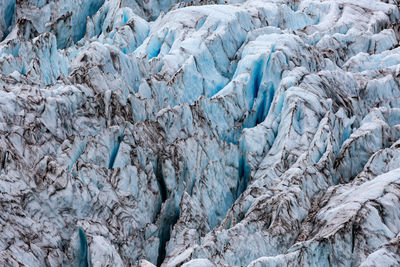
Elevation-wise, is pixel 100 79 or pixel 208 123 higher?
pixel 100 79

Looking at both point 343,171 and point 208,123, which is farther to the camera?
point 208,123

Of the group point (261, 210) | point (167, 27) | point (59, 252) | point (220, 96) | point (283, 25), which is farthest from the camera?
point (283, 25)

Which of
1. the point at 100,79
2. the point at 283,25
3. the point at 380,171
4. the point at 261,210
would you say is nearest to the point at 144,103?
the point at 100,79

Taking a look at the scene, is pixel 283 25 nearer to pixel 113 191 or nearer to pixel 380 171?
pixel 380 171

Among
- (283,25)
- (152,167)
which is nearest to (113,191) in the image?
(152,167)

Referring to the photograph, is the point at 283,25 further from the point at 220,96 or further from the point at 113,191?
the point at 113,191

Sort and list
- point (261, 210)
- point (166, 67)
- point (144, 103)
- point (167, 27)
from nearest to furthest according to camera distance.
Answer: point (261, 210)
point (144, 103)
point (166, 67)
point (167, 27)
